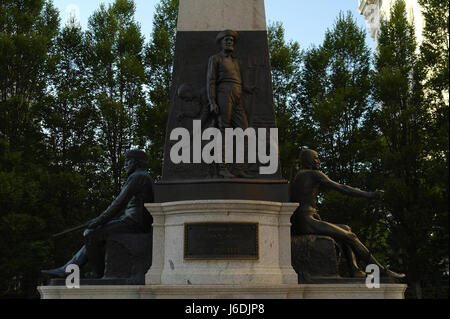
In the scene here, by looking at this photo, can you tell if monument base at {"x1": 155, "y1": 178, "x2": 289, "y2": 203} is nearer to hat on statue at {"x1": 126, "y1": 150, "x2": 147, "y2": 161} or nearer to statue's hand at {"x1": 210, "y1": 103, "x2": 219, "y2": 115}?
hat on statue at {"x1": 126, "y1": 150, "x2": 147, "y2": 161}

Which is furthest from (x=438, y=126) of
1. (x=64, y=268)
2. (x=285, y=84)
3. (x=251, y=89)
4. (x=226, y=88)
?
(x=64, y=268)

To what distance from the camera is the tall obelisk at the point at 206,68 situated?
34.1 ft

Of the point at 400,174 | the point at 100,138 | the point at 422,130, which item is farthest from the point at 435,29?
the point at 100,138

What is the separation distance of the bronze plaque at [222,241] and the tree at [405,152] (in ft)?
41.4

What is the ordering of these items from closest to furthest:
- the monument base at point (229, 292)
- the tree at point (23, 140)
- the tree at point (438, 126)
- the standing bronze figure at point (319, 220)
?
1. the monument base at point (229, 292)
2. the standing bronze figure at point (319, 220)
3. the tree at point (23, 140)
4. the tree at point (438, 126)

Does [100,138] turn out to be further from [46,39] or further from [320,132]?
[320,132]

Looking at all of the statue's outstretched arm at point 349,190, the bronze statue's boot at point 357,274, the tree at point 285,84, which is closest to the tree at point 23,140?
the tree at point 285,84

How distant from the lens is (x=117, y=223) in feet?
34.6

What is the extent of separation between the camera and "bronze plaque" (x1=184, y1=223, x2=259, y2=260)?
375 inches

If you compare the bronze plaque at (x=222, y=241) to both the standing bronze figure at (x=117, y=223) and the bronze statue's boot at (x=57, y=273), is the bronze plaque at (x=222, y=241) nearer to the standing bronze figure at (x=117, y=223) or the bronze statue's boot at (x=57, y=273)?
the standing bronze figure at (x=117, y=223)

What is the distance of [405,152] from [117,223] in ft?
48.2

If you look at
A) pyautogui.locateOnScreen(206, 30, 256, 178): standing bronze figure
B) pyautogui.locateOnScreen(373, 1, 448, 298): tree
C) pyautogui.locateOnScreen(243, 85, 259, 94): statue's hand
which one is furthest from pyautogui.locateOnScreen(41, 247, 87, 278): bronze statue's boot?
pyautogui.locateOnScreen(373, 1, 448, 298): tree

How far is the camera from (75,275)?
1020 cm

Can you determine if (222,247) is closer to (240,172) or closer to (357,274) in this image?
(240,172)
